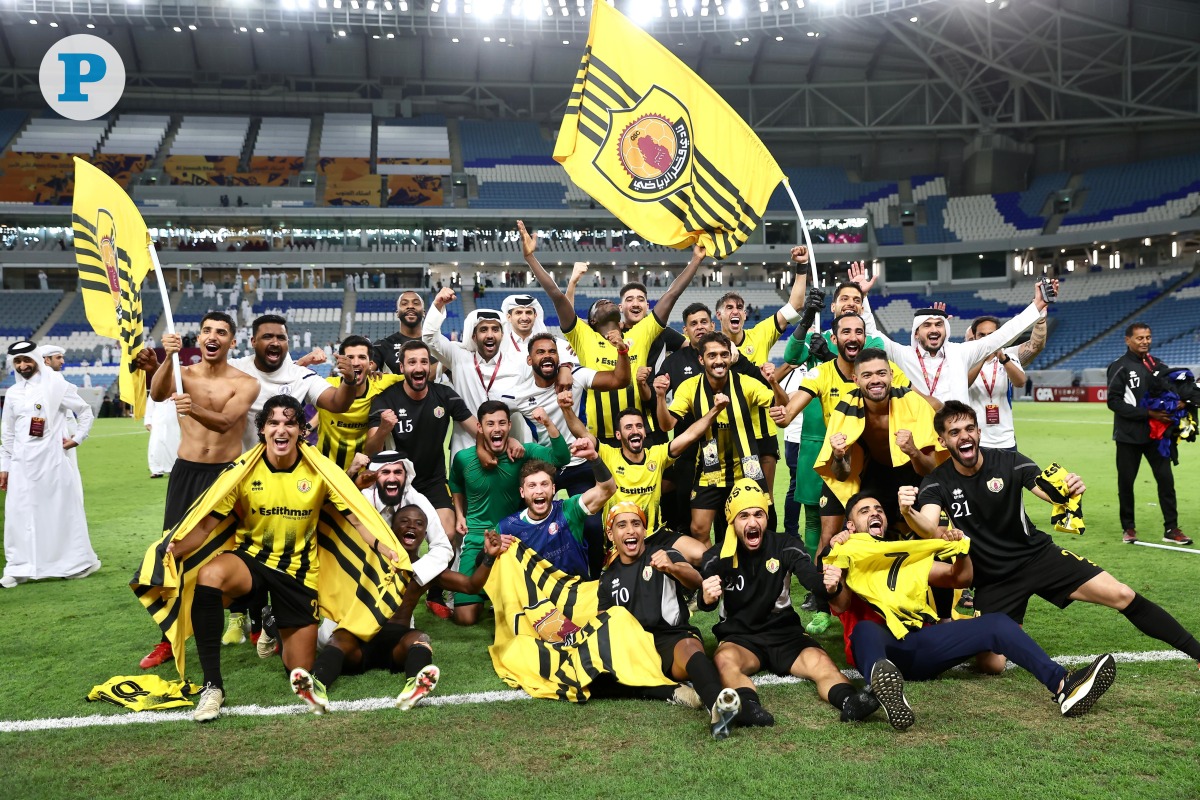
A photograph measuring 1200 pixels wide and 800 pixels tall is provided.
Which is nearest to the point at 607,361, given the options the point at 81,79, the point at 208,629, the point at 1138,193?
the point at 208,629

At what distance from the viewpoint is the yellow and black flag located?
4805 millimetres

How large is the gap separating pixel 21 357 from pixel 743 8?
42529 mm

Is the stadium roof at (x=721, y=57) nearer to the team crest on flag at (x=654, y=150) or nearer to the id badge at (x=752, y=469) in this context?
the team crest on flag at (x=654, y=150)

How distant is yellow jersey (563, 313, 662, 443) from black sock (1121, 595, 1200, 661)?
368 cm

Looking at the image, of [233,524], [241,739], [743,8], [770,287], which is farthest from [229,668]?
[770,287]

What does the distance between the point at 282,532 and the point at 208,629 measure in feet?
2.18

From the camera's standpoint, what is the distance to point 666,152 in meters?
7.44

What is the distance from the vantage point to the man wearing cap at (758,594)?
484 cm

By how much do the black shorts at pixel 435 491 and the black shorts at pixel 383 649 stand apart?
1520mm

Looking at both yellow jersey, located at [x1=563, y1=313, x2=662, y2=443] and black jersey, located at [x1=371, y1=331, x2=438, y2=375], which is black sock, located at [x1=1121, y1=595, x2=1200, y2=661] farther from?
black jersey, located at [x1=371, y1=331, x2=438, y2=375]

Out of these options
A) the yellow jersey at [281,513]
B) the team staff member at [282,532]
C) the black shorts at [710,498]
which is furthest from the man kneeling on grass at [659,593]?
the yellow jersey at [281,513]

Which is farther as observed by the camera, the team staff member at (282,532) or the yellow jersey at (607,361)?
the yellow jersey at (607,361)

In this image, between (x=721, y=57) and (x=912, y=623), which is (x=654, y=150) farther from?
(x=721, y=57)

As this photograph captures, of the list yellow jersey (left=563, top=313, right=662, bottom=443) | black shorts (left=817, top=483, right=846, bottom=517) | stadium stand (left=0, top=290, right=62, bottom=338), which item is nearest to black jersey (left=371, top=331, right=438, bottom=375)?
yellow jersey (left=563, top=313, right=662, bottom=443)
